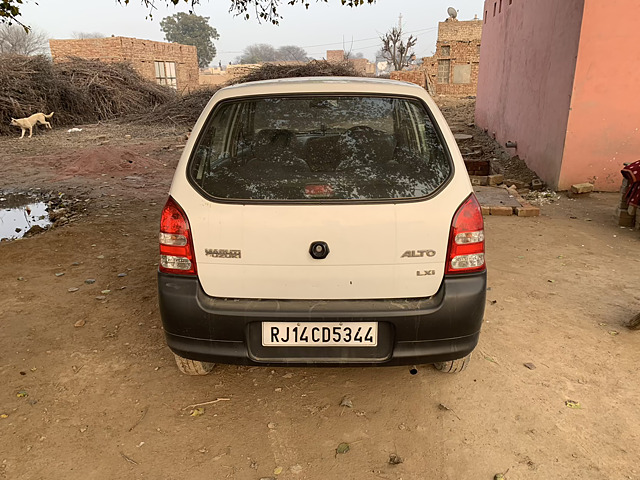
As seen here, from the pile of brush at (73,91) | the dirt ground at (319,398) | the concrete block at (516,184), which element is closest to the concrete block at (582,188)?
the concrete block at (516,184)

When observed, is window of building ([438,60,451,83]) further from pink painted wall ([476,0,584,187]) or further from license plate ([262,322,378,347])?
license plate ([262,322,378,347])

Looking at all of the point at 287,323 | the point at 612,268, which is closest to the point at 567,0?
the point at 612,268

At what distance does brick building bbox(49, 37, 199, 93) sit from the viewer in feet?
79.8

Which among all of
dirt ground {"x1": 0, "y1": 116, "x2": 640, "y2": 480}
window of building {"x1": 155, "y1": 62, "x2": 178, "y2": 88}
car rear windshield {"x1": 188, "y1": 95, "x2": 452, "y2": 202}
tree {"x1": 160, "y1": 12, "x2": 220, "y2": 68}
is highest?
tree {"x1": 160, "y1": 12, "x2": 220, "y2": 68}

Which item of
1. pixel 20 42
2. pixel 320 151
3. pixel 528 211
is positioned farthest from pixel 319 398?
pixel 20 42

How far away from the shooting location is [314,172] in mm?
2139

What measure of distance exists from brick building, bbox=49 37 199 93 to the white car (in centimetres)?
2202

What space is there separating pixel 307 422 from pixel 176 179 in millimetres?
1377

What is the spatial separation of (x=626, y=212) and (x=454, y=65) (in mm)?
24319

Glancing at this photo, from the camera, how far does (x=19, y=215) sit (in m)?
6.78

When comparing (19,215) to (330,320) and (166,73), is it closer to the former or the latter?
(330,320)

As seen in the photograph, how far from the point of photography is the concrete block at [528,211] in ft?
19.9

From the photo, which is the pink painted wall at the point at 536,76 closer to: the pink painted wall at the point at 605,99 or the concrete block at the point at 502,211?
the pink painted wall at the point at 605,99

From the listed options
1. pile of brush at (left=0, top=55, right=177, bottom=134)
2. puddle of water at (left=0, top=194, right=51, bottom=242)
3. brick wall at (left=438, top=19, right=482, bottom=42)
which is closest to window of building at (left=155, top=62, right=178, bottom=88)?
pile of brush at (left=0, top=55, right=177, bottom=134)
